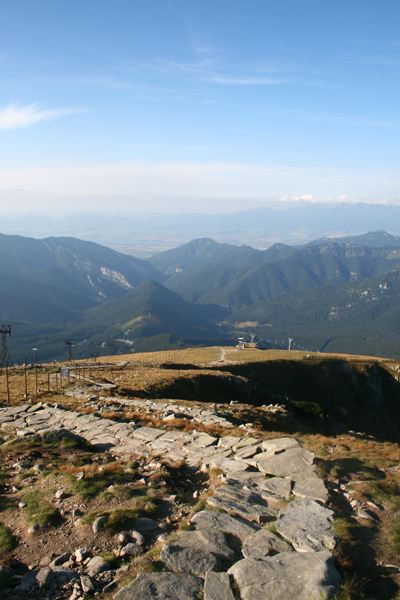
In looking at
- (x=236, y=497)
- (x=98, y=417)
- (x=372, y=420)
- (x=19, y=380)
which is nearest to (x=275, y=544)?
(x=236, y=497)

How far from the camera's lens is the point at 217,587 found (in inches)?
333

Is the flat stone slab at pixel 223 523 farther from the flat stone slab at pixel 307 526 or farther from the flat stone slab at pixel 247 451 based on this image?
the flat stone slab at pixel 247 451

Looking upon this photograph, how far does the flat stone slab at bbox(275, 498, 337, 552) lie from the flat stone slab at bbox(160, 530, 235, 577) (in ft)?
6.29

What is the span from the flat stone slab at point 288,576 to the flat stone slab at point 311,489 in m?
3.78

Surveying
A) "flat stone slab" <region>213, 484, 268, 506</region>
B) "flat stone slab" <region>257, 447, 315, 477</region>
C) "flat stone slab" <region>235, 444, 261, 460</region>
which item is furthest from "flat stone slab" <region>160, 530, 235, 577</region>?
"flat stone slab" <region>235, 444, 261, 460</region>

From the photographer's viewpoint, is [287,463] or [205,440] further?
[205,440]

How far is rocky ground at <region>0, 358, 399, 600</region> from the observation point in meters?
8.70

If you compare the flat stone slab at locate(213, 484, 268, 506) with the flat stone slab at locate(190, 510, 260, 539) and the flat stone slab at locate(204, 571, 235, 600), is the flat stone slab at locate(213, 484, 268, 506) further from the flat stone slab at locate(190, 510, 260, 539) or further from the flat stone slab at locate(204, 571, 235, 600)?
the flat stone slab at locate(204, 571, 235, 600)

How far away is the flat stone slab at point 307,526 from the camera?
1021 centimetres

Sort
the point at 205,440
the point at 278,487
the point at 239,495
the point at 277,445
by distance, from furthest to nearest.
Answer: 1. the point at 205,440
2. the point at 277,445
3. the point at 278,487
4. the point at 239,495

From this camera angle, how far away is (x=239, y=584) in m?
8.54

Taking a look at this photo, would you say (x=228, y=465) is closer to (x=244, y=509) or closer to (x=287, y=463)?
(x=287, y=463)

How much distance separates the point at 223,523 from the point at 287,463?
595 cm

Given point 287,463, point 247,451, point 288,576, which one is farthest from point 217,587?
point 247,451
